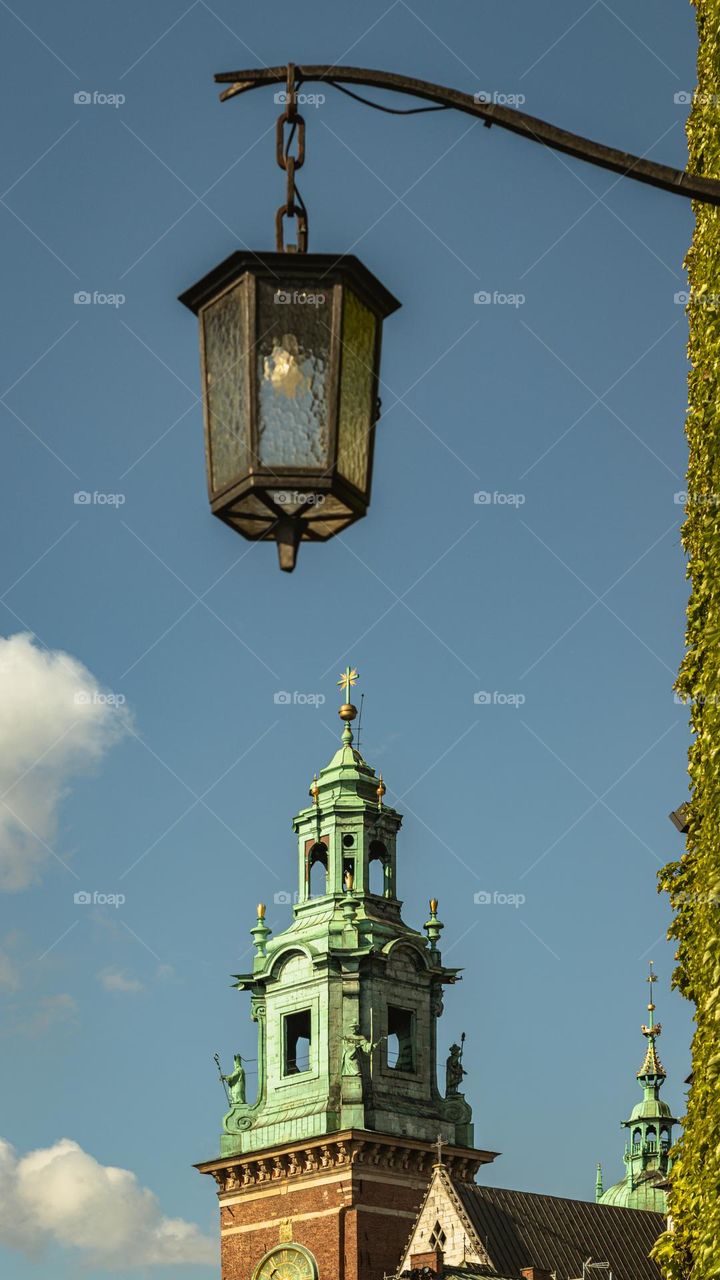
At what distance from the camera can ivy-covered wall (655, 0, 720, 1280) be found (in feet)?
55.4

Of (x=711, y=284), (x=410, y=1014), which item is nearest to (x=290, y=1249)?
(x=410, y=1014)

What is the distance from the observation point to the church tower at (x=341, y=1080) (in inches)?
2574

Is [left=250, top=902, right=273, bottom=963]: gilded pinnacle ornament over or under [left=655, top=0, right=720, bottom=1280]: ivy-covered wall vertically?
over

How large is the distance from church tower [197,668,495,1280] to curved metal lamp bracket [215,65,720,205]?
2264 inches

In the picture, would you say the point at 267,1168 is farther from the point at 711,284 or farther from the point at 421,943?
the point at 711,284

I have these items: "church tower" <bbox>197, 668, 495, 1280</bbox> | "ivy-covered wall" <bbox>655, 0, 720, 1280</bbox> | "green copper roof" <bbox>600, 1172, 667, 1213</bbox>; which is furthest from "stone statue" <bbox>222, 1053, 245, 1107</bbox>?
"ivy-covered wall" <bbox>655, 0, 720, 1280</bbox>

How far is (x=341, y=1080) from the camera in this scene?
6775 cm

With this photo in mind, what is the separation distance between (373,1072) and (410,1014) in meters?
3.29

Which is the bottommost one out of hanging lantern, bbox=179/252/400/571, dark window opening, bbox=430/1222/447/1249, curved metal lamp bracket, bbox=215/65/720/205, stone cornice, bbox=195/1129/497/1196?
hanging lantern, bbox=179/252/400/571

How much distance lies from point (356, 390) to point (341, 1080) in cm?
6041

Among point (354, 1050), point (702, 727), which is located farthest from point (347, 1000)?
point (702, 727)

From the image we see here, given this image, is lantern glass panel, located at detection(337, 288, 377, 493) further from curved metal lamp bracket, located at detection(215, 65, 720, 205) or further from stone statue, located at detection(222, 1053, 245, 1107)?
stone statue, located at detection(222, 1053, 245, 1107)

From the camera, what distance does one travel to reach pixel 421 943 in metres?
71.6

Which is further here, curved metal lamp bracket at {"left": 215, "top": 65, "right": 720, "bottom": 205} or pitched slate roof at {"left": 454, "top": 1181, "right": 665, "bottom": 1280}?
pitched slate roof at {"left": 454, "top": 1181, "right": 665, "bottom": 1280}
